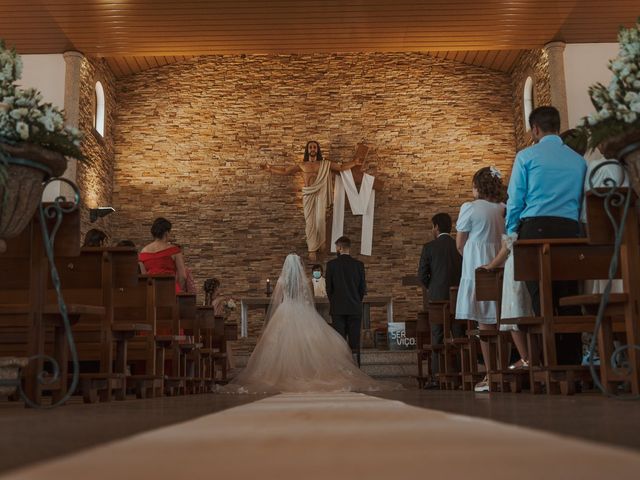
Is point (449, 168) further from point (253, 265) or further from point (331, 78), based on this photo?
point (253, 265)

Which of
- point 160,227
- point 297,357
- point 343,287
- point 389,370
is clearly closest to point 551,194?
point 160,227

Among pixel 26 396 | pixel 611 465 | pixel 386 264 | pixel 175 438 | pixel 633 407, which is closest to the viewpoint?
pixel 611 465

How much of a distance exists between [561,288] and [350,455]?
361 centimetres

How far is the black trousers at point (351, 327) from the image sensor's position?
A: 920 centimetres

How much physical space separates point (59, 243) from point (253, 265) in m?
10.7

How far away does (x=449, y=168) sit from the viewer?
1480cm

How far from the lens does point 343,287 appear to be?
29.7ft

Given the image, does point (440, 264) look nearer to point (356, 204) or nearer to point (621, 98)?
point (621, 98)

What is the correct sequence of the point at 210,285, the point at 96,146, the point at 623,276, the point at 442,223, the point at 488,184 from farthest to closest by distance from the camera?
the point at 96,146 < the point at 210,285 < the point at 442,223 < the point at 488,184 < the point at 623,276

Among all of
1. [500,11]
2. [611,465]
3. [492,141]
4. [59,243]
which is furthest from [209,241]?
[611,465]

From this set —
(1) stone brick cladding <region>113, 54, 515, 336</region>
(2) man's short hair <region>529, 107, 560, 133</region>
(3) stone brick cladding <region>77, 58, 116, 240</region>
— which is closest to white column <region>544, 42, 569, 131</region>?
(1) stone brick cladding <region>113, 54, 515, 336</region>

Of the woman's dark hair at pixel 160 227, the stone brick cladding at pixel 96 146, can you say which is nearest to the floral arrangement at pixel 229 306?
Answer: the stone brick cladding at pixel 96 146

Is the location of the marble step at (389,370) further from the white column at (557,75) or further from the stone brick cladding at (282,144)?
the white column at (557,75)

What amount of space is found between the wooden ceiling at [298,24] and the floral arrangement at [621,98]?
8110mm
